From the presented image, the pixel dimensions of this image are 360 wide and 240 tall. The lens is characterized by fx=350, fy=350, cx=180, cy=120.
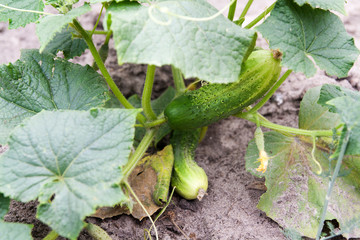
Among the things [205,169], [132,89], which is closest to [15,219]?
[205,169]

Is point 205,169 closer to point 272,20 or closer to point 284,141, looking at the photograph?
point 284,141

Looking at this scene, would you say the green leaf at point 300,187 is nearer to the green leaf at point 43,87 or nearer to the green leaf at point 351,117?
the green leaf at point 351,117

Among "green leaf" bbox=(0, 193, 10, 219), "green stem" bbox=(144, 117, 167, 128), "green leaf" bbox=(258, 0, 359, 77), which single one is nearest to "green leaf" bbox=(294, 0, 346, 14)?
"green leaf" bbox=(258, 0, 359, 77)

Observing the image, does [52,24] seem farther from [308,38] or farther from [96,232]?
[308,38]

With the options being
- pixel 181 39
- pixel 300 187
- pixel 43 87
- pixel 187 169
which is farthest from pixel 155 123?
pixel 300 187

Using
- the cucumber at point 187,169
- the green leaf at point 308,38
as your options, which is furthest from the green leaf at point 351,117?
the cucumber at point 187,169

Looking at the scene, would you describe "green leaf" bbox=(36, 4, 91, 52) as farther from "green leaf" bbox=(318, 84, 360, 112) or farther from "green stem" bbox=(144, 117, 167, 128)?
"green leaf" bbox=(318, 84, 360, 112)
